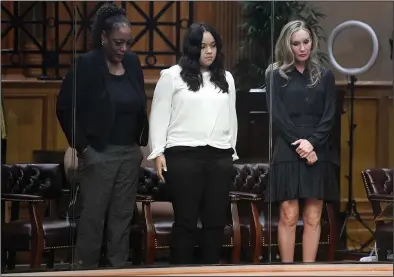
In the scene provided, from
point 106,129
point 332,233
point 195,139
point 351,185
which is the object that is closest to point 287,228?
point 332,233

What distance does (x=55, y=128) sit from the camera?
21.6ft

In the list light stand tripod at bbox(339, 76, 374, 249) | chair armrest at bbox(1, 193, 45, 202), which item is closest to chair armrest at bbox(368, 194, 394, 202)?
light stand tripod at bbox(339, 76, 374, 249)

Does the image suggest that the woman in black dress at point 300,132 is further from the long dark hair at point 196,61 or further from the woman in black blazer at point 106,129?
the woman in black blazer at point 106,129

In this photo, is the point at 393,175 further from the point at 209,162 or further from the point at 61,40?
the point at 61,40

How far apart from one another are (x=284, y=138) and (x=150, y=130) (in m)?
0.92

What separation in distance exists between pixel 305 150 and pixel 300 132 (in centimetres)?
12

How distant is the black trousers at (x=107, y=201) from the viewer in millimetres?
6535

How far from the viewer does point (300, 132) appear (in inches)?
267

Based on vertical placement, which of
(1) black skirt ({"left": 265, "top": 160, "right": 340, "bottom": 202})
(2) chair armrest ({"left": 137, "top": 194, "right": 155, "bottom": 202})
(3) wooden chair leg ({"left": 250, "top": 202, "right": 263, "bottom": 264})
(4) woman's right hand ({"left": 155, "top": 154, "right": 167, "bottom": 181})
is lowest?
(3) wooden chair leg ({"left": 250, "top": 202, "right": 263, "bottom": 264})

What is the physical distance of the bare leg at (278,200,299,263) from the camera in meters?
6.83

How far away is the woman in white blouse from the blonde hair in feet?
1.28

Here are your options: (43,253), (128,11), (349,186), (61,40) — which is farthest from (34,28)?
(349,186)

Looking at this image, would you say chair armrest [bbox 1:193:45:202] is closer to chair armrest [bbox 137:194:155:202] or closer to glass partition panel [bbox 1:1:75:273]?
glass partition panel [bbox 1:1:75:273]

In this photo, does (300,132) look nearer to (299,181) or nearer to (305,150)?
(305,150)
